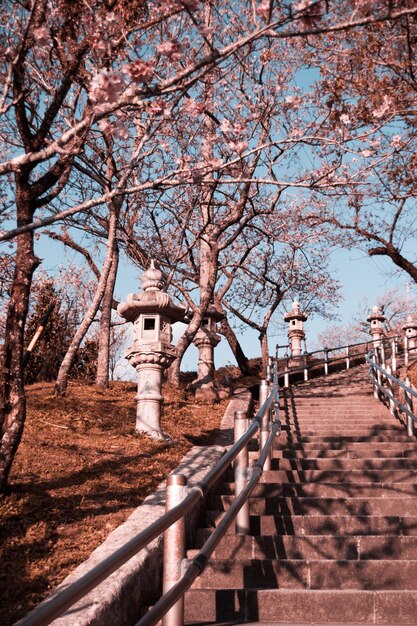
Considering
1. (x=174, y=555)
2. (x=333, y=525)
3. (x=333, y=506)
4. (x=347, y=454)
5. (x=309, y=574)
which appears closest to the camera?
(x=174, y=555)

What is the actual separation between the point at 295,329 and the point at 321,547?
22481mm

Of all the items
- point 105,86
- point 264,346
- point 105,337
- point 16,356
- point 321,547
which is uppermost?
point 105,86

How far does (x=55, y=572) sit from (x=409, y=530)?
3.20 metres

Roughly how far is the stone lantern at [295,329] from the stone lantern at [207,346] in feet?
32.3

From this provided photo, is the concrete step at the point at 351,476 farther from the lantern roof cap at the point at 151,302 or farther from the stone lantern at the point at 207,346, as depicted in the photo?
the stone lantern at the point at 207,346

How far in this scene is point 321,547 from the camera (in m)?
5.57

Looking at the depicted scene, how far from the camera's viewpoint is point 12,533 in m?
6.19

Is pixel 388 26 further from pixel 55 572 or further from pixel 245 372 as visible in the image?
pixel 245 372

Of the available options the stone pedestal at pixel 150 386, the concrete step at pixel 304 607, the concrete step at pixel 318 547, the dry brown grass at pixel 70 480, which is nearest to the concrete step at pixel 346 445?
the dry brown grass at pixel 70 480

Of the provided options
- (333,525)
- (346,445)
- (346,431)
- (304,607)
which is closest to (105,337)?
(346,431)

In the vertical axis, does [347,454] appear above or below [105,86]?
below

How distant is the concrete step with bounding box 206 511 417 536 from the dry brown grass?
151cm

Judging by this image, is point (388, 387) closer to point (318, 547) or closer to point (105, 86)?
point (318, 547)

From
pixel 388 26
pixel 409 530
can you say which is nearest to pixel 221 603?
pixel 409 530
